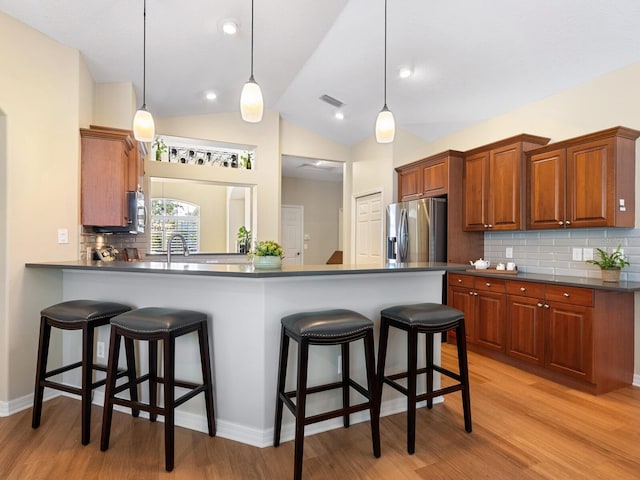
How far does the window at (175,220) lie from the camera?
801cm

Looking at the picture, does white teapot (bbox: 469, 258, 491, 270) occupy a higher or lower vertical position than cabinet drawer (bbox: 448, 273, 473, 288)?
higher

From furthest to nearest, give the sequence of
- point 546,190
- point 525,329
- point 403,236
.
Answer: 1. point 403,236
2. point 546,190
3. point 525,329

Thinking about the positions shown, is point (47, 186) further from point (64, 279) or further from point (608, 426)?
point (608, 426)

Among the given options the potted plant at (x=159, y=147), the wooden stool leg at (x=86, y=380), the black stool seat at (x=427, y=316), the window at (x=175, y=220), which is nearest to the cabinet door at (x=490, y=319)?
the black stool seat at (x=427, y=316)

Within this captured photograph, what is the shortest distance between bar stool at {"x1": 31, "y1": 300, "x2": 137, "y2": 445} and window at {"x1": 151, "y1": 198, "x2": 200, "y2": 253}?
5.82 metres

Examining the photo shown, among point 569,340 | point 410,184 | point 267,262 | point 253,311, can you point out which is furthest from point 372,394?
point 410,184

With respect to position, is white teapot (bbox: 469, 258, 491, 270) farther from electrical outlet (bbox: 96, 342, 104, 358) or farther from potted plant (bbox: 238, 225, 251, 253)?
electrical outlet (bbox: 96, 342, 104, 358)

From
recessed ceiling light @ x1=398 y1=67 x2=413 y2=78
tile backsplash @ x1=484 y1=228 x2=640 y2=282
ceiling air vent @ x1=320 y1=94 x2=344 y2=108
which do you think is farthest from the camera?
ceiling air vent @ x1=320 y1=94 x2=344 y2=108

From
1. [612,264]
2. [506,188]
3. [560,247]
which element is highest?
[506,188]

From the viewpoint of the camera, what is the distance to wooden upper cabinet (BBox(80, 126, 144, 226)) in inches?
119

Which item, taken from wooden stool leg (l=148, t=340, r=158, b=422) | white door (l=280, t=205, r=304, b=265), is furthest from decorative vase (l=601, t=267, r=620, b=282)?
white door (l=280, t=205, r=304, b=265)

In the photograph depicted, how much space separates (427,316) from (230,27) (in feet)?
9.38

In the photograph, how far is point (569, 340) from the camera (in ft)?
9.50

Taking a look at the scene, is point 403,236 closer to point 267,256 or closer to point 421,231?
point 421,231
